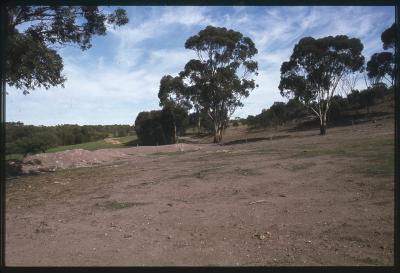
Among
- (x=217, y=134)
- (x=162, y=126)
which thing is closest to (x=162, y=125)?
(x=162, y=126)

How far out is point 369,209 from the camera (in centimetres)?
752

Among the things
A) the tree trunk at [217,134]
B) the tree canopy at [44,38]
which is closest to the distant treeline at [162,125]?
the tree trunk at [217,134]

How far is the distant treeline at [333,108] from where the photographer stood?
49997mm

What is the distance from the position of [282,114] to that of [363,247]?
185 ft

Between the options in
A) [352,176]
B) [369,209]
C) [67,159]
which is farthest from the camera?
[67,159]

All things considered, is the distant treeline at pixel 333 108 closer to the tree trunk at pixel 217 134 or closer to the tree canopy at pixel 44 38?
the tree trunk at pixel 217 134

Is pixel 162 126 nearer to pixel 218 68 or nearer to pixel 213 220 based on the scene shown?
pixel 218 68

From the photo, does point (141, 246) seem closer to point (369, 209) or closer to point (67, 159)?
point (369, 209)

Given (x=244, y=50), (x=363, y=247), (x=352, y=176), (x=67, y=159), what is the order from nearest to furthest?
(x=363, y=247) < (x=352, y=176) < (x=67, y=159) < (x=244, y=50)

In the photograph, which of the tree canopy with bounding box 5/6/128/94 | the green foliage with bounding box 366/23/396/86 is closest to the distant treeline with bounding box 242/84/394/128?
the green foliage with bounding box 366/23/396/86

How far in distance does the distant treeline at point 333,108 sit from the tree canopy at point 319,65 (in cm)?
262

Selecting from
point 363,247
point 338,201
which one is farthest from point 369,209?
point 363,247
